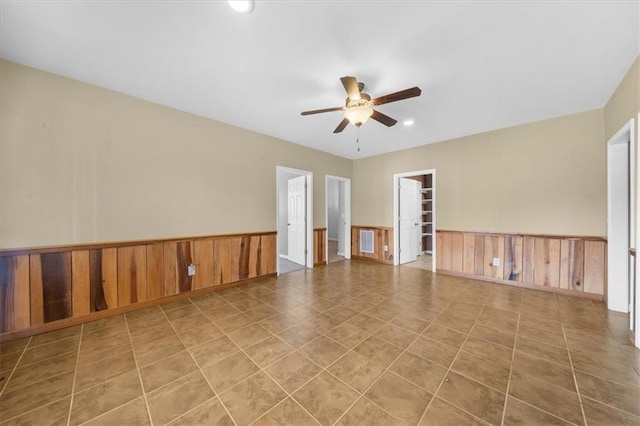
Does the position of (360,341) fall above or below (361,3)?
below

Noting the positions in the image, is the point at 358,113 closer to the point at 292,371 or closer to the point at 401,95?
the point at 401,95

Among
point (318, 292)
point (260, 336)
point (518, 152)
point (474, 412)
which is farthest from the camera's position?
point (518, 152)

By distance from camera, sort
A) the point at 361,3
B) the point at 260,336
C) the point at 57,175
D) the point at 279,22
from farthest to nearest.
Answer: the point at 57,175, the point at 260,336, the point at 279,22, the point at 361,3

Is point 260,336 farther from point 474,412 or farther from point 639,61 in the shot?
point 639,61

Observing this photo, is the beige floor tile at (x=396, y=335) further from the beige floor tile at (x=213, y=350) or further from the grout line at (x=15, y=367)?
the grout line at (x=15, y=367)

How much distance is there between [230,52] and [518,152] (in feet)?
14.3

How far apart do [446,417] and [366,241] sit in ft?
14.6

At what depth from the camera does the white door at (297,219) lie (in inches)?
201

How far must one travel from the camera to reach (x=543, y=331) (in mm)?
2322

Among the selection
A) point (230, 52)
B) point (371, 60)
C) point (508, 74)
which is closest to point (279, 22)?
point (230, 52)

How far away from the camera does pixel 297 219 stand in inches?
210

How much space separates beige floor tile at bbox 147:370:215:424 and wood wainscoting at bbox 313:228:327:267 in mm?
3514

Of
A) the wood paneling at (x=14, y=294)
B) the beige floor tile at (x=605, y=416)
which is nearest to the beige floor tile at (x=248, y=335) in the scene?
the wood paneling at (x=14, y=294)

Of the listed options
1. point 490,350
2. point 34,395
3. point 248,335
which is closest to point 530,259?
point 490,350
